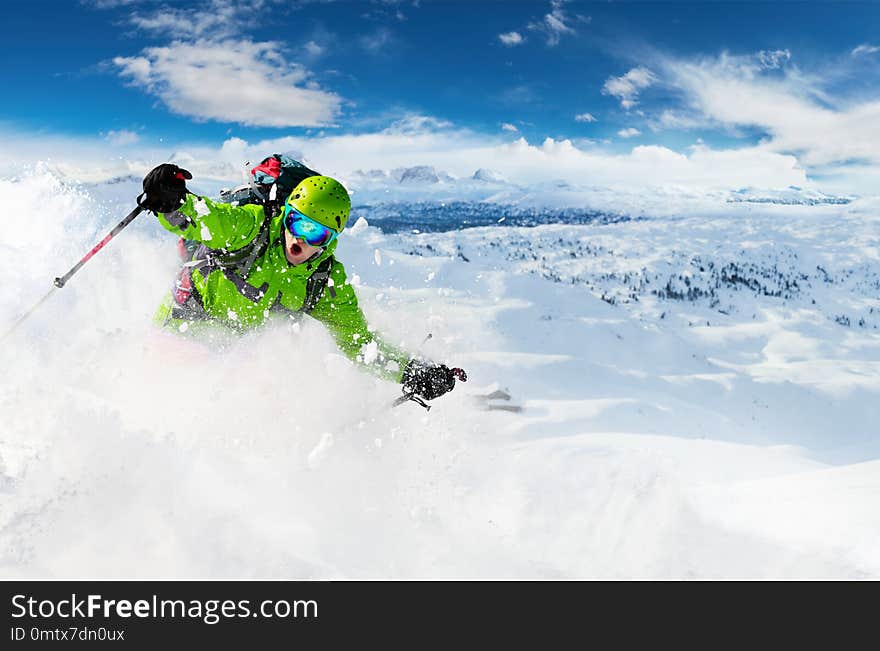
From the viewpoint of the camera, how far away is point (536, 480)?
533 cm

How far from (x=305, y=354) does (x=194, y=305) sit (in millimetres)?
1674

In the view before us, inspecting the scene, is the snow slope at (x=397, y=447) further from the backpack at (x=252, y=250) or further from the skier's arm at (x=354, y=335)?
the skier's arm at (x=354, y=335)

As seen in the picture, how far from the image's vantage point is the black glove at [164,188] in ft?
11.5

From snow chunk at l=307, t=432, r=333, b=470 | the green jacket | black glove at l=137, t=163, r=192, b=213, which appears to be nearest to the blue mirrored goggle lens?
the green jacket

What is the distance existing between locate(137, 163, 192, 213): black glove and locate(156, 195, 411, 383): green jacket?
0.07m

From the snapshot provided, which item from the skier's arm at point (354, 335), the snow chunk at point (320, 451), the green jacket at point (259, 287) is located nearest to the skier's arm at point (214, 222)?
the green jacket at point (259, 287)

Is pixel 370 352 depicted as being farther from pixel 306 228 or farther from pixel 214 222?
pixel 214 222

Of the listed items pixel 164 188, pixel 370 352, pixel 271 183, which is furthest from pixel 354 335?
pixel 164 188

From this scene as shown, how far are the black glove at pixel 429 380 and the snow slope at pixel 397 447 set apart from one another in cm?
78

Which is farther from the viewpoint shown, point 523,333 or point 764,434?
point 523,333

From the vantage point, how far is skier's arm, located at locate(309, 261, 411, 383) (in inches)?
188

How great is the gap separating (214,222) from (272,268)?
638mm
